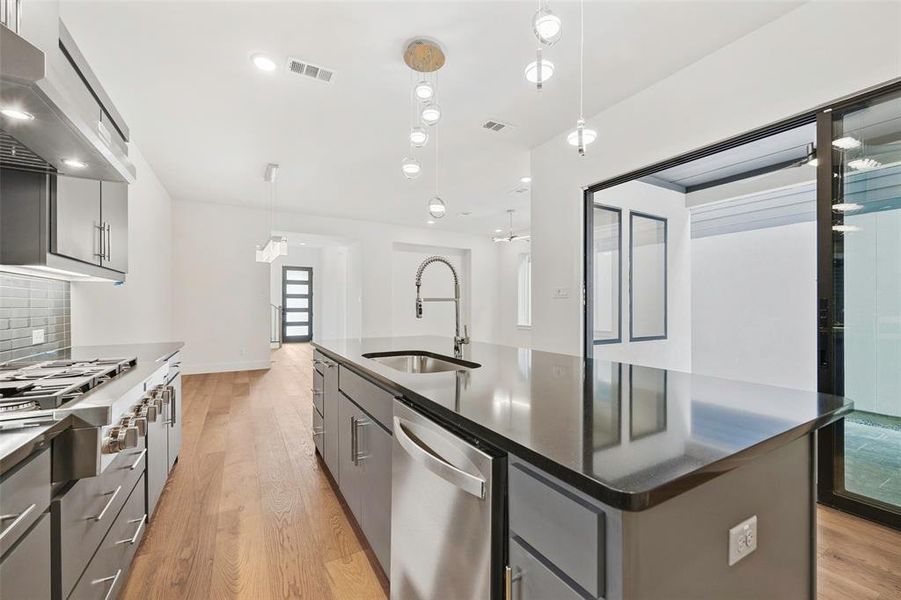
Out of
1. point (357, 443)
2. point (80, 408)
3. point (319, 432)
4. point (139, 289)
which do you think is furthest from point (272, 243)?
point (80, 408)

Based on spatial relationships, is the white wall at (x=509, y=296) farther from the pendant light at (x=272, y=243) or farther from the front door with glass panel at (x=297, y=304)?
the front door with glass panel at (x=297, y=304)

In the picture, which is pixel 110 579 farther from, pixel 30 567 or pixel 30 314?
pixel 30 314

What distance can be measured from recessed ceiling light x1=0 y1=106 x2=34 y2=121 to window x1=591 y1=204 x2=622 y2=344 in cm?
386

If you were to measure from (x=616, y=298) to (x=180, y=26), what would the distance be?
4360 millimetres

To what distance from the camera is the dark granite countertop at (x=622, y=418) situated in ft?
2.12

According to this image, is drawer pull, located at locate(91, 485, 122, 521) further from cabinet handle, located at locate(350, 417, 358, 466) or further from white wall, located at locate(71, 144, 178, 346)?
white wall, located at locate(71, 144, 178, 346)

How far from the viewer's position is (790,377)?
4574mm

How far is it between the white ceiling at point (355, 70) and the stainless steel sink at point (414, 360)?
1.91m

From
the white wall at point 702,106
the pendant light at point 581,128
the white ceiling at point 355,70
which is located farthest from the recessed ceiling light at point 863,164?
the pendant light at point 581,128

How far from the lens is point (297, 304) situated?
11.4 m

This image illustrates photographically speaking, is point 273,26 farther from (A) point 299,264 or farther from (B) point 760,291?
(A) point 299,264

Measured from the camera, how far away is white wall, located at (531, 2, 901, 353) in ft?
6.56

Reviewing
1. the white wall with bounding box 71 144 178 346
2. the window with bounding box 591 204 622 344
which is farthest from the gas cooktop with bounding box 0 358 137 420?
the window with bounding box 591 204 622 344

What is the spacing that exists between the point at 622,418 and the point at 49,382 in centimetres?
185
